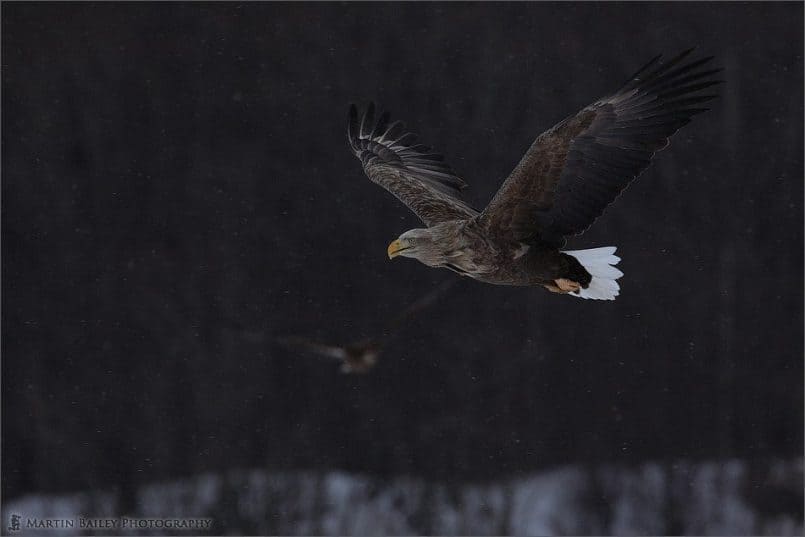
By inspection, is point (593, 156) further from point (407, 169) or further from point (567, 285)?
point (407, 169)

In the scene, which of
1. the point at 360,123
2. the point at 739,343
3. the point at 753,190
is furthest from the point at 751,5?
the point at 360,123

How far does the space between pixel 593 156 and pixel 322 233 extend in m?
3.48

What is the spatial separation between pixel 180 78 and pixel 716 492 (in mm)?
4588

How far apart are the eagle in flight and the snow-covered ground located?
308 centimetres

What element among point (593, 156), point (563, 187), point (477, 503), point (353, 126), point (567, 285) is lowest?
point (477, 503)

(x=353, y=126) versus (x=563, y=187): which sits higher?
(x=353, y=126)

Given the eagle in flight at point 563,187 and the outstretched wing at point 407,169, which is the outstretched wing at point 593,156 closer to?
the eagle in flight at point 563,187

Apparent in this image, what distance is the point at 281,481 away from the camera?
26.8 ft

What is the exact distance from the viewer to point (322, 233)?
27.3 feet

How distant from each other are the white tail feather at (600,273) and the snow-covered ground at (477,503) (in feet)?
9.21

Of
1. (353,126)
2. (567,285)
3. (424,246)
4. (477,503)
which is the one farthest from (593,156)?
(477,503)

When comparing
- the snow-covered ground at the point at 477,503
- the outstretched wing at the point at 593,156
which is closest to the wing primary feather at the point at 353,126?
the outstretched wing at the point at 593,156

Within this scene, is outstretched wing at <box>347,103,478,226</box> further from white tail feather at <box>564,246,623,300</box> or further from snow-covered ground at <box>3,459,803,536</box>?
snow-covered ground at <box>3,459,803,536</box>

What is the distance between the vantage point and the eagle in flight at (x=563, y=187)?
16.4 feet
